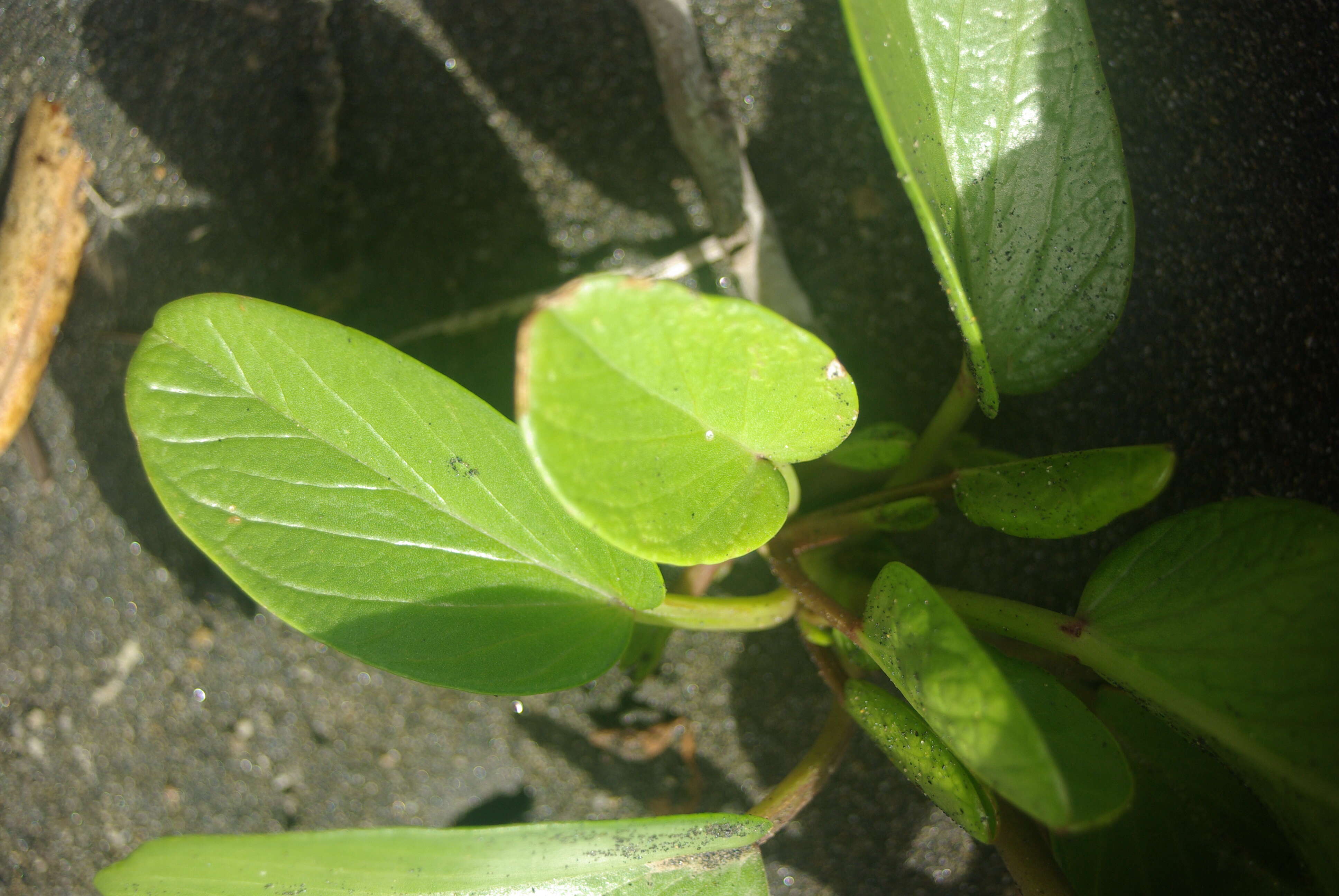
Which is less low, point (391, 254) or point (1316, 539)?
point (391, 254)

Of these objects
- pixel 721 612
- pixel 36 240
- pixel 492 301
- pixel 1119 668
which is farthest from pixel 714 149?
pixel 36 240

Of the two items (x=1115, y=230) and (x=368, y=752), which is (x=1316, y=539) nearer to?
(x=1115, y=230)

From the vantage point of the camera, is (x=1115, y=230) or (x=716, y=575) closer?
(x=1115, y=230)

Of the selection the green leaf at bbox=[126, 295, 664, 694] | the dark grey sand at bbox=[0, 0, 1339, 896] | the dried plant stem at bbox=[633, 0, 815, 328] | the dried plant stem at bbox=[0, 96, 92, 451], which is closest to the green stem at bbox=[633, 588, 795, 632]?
the green leaf at bbox=[126, 295, 664, 694]

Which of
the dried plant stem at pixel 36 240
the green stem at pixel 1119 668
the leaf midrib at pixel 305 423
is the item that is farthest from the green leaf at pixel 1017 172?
the dried plant stem at pixel 36 240

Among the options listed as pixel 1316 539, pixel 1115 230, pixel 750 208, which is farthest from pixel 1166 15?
pixel 1316 539

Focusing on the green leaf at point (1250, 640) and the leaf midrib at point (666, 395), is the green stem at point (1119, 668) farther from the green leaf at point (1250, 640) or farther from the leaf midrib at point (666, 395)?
the leaf midrib at point (666, 395)
